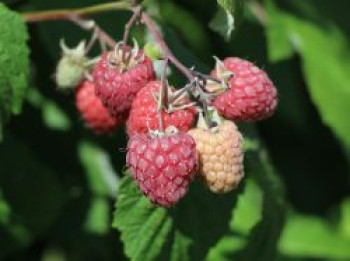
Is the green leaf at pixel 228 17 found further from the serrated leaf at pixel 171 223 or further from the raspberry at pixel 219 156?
the serrated leaf at pixel 171 223

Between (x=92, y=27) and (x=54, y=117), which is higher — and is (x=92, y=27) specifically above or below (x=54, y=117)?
above

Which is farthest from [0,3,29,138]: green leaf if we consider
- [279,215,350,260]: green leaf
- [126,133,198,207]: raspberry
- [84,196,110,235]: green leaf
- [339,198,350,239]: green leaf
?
[339,198,350,239]: green leaf

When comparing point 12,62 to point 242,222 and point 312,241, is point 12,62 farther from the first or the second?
point 312,241

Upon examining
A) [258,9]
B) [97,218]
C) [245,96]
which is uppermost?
[245,96]

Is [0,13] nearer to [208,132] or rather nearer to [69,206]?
[208,132]

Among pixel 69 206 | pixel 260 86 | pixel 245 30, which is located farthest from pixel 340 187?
pixel 260 86

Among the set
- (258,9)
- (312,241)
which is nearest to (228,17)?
(258,9)

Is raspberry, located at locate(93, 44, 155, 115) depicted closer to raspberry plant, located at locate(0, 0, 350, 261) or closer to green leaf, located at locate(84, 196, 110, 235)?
raspberry plant, located at locate(0, 0, 350, 261)
